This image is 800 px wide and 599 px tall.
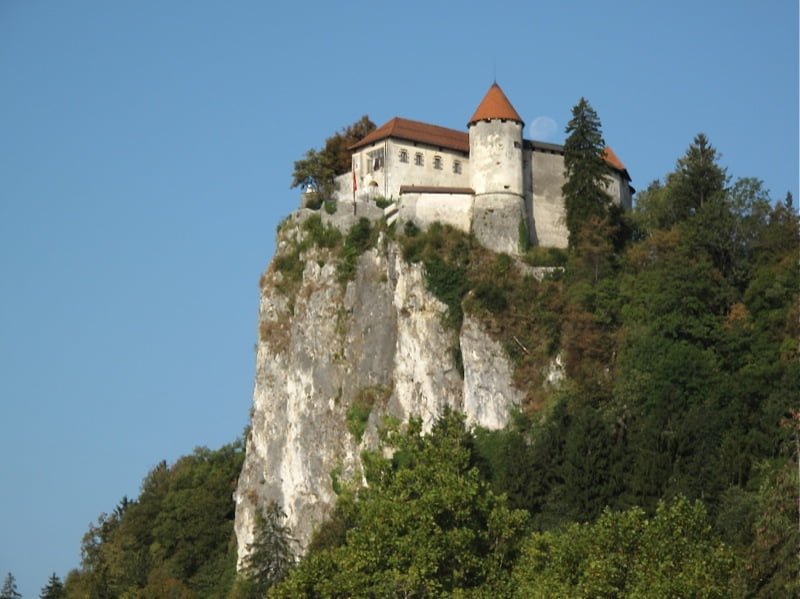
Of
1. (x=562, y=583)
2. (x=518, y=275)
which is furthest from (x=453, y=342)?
(x=562, y=583)

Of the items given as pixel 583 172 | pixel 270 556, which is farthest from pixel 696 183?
pixel 270 556

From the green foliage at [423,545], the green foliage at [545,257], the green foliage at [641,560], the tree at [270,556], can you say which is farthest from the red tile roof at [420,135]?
the green foliage at [641,560]

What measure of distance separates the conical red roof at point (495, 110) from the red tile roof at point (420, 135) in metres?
2.24

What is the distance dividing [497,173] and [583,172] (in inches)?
142

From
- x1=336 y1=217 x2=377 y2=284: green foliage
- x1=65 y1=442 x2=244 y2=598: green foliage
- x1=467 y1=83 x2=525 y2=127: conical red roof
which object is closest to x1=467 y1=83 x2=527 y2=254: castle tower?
x1=467 y1=83 x2=525 y2=127: conical red roof

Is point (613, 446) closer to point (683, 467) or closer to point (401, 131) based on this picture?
point (683, 467)

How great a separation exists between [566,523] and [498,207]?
53.3 feet

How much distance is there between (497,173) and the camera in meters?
73.3

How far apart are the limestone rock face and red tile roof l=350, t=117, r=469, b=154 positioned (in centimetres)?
514

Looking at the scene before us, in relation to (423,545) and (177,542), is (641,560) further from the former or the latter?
(177,542)

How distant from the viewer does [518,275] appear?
231 ft

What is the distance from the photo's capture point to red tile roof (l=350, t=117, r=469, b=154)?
76875 millimetres

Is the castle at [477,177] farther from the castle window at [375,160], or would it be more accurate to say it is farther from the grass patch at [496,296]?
the grass patch at [496,296]

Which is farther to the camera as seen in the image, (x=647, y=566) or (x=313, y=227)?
(x=313, y=227)
